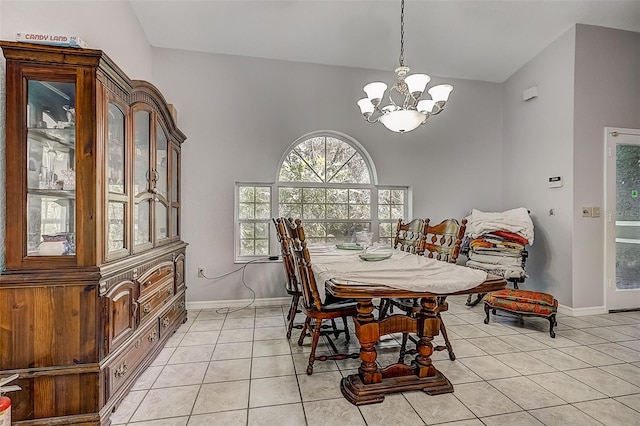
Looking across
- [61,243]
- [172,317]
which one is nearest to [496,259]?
[172,317]

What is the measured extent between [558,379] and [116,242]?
9.72 ft

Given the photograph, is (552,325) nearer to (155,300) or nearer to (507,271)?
(507,271)

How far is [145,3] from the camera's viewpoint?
117 inches

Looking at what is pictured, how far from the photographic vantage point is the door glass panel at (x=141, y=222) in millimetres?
2164

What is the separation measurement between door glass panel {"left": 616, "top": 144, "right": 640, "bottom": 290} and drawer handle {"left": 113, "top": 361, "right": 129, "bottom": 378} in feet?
16.0

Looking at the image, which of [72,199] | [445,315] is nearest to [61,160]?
[72,199]

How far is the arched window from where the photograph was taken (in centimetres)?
382

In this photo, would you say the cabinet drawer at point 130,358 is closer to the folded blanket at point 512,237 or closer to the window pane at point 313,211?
the window pane at point 313,211

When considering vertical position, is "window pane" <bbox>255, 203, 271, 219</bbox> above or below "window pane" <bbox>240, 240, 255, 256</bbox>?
above

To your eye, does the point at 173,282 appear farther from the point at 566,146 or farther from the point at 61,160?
the point at 566,146

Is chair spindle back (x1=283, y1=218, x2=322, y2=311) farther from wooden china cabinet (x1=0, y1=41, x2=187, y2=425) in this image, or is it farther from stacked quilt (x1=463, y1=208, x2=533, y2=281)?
stacked quilt (x1=463, y1=208, x2=533, y2=281)

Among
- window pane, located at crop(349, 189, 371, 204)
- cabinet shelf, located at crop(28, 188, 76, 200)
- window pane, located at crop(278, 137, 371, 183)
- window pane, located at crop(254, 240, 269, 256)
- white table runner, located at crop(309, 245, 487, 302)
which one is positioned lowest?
window pane, located at crop(254, 240, 269, 256)

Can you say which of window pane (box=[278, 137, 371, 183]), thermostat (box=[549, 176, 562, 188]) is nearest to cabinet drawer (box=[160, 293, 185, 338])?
window pane (box=[278, 137, 371, 183])

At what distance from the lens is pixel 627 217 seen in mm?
3588
